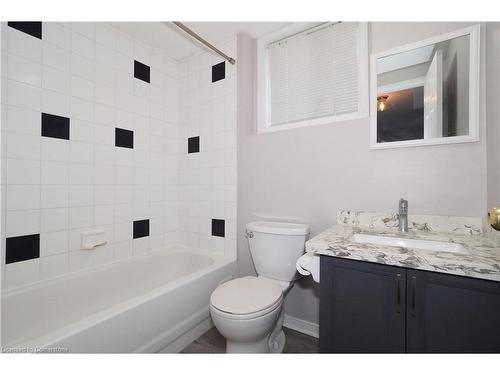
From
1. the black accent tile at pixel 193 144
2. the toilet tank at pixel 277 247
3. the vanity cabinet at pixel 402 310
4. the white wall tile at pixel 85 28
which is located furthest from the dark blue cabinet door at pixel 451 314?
the white wall tile at pixel 85 28

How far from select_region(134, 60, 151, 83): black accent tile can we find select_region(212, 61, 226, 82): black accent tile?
565mm

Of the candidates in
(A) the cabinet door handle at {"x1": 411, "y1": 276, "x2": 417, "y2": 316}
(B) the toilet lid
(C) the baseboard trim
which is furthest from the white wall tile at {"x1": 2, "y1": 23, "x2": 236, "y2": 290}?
(A) the cabinet door handle at {"x1": 411, "y1": 276, "x2": 417, "y2": 316}

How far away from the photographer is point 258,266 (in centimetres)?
156

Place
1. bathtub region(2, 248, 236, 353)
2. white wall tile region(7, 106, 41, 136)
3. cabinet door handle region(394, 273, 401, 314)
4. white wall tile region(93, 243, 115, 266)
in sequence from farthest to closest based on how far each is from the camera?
1. white wall tile region(93, 243, 115, 266)
2. white wall tile region(7, 106, 41, 136)
3. bathtub region(2, 248, 236, 353)
4. cabinet door handle region(394, 273, 401, 314)

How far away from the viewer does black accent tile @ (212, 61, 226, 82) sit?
191cm

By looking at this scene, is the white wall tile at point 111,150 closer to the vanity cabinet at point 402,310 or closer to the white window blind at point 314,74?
the white window blind at point 314,74

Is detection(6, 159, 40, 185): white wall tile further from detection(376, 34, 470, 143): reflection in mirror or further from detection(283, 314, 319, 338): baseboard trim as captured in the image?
detection(376, 34, 470, 143): reflection in mirror

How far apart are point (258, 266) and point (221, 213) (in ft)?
1.89

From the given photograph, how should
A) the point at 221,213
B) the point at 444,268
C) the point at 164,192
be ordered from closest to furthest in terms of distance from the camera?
the point at 444,268, the point at 221,213, the point at 164,192

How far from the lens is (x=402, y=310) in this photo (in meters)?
0.83

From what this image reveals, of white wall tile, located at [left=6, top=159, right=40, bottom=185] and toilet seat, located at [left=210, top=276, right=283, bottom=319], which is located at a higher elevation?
white wall tile, located at [left=6, top=159, right=40, bottom=185]

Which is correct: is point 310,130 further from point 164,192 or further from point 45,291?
point 45,291

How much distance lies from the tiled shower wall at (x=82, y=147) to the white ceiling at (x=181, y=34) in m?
0.10
